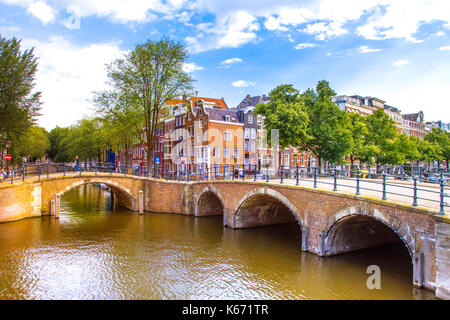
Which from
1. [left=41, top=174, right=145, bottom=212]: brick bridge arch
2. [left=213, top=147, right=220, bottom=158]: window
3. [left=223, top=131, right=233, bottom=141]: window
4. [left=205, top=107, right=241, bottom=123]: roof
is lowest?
[left=41, top=174, right=145, bottom=212]: brick bridge arch

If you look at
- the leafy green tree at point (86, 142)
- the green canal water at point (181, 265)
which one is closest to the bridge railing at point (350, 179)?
the green canal water at point (181, 265)

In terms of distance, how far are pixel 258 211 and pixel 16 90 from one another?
2116 cm

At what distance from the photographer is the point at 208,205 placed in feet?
78.0

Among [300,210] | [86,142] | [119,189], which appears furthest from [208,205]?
[86,142]

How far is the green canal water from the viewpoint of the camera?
33.4 ft

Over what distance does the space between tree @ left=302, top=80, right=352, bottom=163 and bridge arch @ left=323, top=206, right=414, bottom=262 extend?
14853 mm

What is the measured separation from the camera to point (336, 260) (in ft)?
42.5

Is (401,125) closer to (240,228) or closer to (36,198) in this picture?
(240,228)

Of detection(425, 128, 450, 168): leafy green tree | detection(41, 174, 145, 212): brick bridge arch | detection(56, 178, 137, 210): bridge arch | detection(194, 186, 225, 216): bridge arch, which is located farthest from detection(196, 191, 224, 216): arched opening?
detection(425, 128, 450, 168): leafy green tree

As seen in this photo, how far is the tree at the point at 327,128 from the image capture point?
2902 cm

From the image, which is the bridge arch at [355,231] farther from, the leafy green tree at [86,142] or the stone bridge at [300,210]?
the leafy green tree at [86,142]

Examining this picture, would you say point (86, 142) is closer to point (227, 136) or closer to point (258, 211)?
point (227, 136)

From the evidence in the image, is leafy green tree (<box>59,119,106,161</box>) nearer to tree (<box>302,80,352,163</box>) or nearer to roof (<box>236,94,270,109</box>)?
roof (<box>236,94,270,109</box>)
